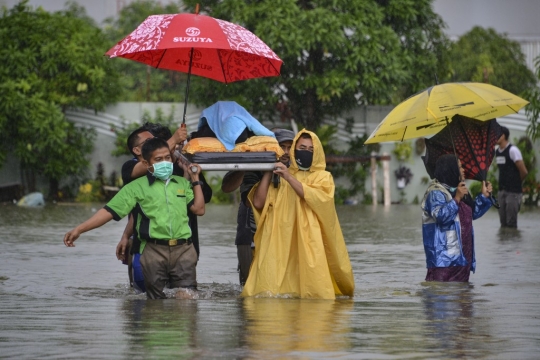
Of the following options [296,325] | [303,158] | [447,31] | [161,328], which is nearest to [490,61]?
[447,31]

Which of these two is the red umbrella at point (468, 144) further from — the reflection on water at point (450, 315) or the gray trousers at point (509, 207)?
the gray trousers at point (509, 207)

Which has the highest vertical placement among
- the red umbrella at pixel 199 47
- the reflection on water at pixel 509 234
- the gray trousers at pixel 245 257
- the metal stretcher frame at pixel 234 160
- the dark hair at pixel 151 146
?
the red umbrella at pixel 199 47

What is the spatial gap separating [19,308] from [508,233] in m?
10.6

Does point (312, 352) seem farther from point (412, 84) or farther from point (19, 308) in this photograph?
point (412, 84)

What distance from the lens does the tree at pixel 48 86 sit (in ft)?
86.8

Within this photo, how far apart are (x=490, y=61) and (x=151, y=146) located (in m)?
23.5

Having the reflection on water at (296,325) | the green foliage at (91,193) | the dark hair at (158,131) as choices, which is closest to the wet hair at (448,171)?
the reflection on water at (296,325)

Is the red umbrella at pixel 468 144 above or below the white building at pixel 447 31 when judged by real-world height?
below

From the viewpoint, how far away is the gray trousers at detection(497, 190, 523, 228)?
1844 cm

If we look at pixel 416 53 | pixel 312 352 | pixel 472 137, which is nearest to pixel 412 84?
pixel 416 53

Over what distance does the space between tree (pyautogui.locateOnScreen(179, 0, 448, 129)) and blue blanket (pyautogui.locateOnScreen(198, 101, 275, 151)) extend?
16.0 meters

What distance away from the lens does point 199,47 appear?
29.4ft

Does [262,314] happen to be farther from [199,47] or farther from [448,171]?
[448,171]

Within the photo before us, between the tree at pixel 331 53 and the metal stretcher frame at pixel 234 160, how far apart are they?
16.4m
